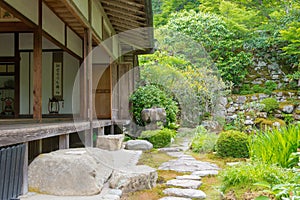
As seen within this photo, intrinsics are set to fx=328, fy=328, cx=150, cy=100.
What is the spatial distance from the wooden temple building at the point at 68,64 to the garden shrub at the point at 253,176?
2.18m

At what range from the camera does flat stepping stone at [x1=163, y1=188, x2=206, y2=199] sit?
→ 378cm

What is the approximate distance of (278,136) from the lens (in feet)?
13.7

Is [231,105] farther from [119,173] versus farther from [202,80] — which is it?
[119,173]

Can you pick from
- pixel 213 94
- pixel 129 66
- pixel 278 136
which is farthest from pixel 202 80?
pixel 278 136

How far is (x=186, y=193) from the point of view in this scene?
12.6ft

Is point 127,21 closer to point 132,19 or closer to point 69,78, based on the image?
point 132,19

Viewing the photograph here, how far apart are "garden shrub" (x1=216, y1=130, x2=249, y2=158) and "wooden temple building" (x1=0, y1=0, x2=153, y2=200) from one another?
2.63m

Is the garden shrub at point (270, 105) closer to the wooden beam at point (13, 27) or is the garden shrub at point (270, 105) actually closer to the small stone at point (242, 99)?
the small stone at point (242, 99)

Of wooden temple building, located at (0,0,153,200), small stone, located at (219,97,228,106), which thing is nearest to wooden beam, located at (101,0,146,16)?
wooden temple building, located at (0,0,153,200)

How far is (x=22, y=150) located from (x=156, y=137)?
5.71m

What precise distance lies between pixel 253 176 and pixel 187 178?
1.46 meters

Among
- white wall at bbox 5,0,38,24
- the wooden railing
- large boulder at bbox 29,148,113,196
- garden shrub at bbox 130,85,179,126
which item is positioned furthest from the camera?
garden shrub at bbox 130,85,179,126

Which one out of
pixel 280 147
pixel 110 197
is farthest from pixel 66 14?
pixel 280 147

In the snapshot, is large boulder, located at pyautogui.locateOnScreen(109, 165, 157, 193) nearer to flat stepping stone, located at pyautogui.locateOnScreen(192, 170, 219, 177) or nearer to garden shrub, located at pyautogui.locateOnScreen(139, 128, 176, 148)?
flat stepping stone, located at pyautogui.locateOnScreen(192, 170, 219, 177)
